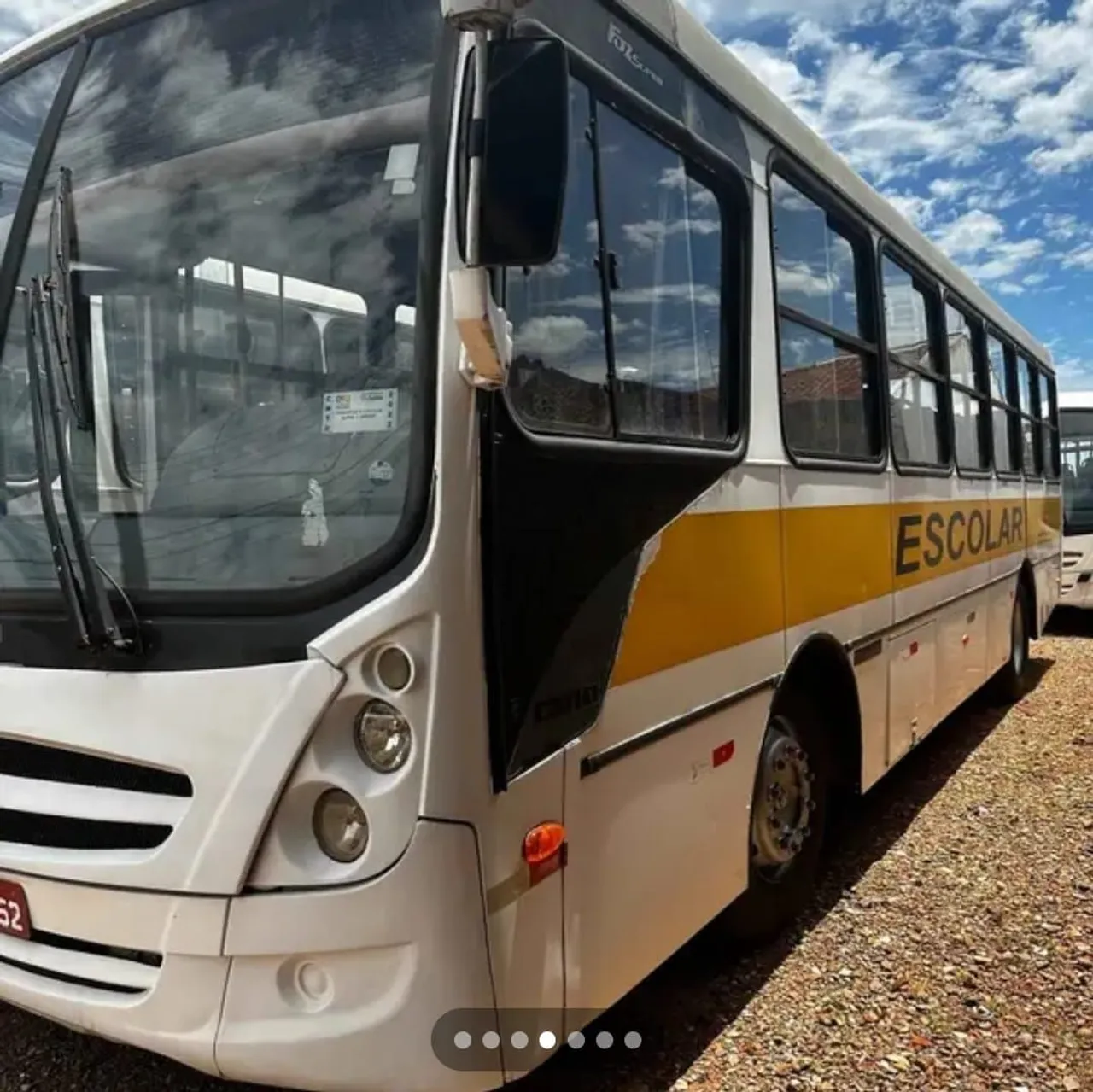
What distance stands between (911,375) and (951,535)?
1.13 meters

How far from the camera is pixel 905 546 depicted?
5066mm

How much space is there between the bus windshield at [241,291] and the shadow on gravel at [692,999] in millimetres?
1780

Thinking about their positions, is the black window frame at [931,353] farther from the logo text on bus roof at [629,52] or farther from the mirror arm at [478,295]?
the mirror arm at [478,295]

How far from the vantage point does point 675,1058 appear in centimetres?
325

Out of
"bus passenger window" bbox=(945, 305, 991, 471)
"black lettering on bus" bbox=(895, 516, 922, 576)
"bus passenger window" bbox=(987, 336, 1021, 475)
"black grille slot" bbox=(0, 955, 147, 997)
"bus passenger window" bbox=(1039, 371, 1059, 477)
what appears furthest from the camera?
"bus passenger window" bbox=(1039, 371, 1059, 477)

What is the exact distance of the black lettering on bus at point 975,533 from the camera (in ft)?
21.2

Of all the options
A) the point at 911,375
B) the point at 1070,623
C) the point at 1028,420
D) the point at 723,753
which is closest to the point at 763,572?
the point at 723,753

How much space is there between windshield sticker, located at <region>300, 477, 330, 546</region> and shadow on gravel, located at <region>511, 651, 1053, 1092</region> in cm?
172

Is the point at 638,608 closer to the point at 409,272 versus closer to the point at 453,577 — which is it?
the point at 453,577

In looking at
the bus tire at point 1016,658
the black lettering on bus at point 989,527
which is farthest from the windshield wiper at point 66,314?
the bus tire at point 1016,658

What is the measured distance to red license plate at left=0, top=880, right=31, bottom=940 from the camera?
2.61 m

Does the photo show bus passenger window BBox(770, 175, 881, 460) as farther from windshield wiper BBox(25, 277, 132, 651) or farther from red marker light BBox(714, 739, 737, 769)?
windshield wiper BBox(25, 277, 132, 651)

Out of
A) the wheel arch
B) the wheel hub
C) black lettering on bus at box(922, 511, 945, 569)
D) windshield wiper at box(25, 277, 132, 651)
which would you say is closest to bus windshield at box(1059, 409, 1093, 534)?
black lettering on bus at box(922, 511, 945, 569)

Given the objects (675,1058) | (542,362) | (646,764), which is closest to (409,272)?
(542,362)
